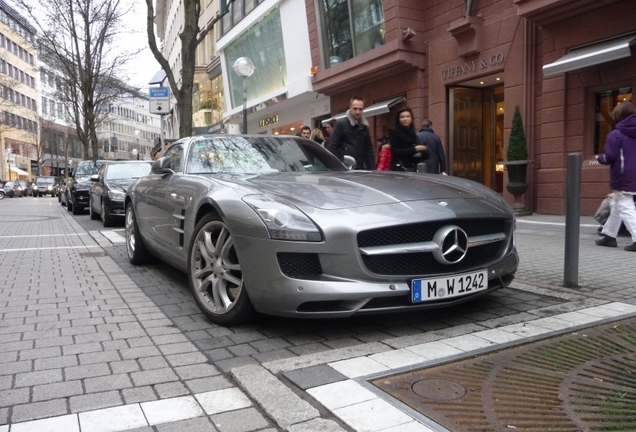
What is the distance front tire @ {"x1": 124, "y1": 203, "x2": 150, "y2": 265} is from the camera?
20.3ft

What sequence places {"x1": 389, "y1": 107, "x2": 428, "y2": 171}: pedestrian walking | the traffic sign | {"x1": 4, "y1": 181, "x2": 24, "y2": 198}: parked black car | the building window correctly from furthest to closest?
{"x1": 4, "y1": 181, "x2": 24, "y2": 198}: parked black car < the building window < the traffic sign < {"x1": 389, "y1": 107, "x2": 428, "y2": 171}: pedestrian walking

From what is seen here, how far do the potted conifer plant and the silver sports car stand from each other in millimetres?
7004

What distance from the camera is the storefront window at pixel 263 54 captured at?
70.1 ft

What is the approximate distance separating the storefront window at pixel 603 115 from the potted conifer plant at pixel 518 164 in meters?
1.24

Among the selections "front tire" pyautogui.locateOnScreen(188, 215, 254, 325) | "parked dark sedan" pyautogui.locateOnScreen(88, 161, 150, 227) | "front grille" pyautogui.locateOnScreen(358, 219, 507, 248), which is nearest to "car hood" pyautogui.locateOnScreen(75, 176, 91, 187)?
"parked dark sedan" pyautogui.locateOnScreen(88, 161, 150, 227)

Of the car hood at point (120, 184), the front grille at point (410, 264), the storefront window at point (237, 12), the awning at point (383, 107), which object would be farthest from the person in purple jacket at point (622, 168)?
the storefront window at point (237, 12)

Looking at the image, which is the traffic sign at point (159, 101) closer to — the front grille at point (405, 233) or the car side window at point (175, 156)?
the car side window at point (175, 156)

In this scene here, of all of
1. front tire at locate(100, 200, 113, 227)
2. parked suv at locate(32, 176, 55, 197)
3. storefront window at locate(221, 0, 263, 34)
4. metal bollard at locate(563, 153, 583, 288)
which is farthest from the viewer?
parked suv at locate(32, 176, 55, 197)

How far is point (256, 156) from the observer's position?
16.3ft

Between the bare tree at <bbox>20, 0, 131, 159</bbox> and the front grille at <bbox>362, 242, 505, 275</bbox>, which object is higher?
the bare tree at <bbox>20, 0, 131, 159</bbox>

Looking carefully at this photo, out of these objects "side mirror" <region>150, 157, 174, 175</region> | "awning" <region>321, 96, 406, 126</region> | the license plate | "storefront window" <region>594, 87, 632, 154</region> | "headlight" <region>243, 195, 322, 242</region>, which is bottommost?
the license plate

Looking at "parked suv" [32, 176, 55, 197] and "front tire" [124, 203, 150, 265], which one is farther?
"parked suv" [32, 176, 55, 197]

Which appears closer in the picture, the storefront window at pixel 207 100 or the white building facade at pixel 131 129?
the storefront window at pixel 207 100

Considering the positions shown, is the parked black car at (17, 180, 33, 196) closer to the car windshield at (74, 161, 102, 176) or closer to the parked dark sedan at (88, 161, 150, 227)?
the car windshield at (74, 161, 102, 176)
